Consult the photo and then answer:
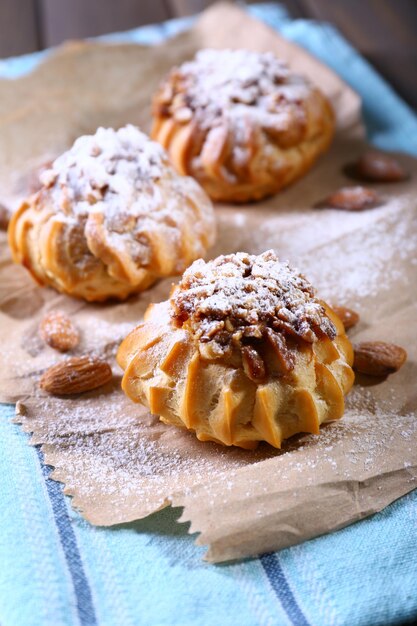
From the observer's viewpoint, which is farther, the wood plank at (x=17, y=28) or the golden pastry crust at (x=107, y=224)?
the wood plank at (x=17, y=28)

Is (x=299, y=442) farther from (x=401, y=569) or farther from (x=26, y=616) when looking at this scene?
(x=26, y=616)

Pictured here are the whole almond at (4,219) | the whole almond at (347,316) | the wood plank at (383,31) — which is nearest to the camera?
the whole almond at (347,316)

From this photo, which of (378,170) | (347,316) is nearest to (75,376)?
(347,316)

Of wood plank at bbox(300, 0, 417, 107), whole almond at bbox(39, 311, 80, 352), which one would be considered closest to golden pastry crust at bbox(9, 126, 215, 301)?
whole almond at bbox(39, 311, 80, 352)

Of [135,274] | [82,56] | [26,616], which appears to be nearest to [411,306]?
[135,274]

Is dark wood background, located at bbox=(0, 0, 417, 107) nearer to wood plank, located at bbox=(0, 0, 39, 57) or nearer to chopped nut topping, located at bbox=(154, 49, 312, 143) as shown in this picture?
wood plank, located at bbox=(0, 0, 39, 57)

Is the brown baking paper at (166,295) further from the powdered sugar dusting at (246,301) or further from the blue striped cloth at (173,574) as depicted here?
the powdered sugar dusting at (246,301)

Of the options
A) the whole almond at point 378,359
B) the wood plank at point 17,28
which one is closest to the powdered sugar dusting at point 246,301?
the whole almond at point 378,359
